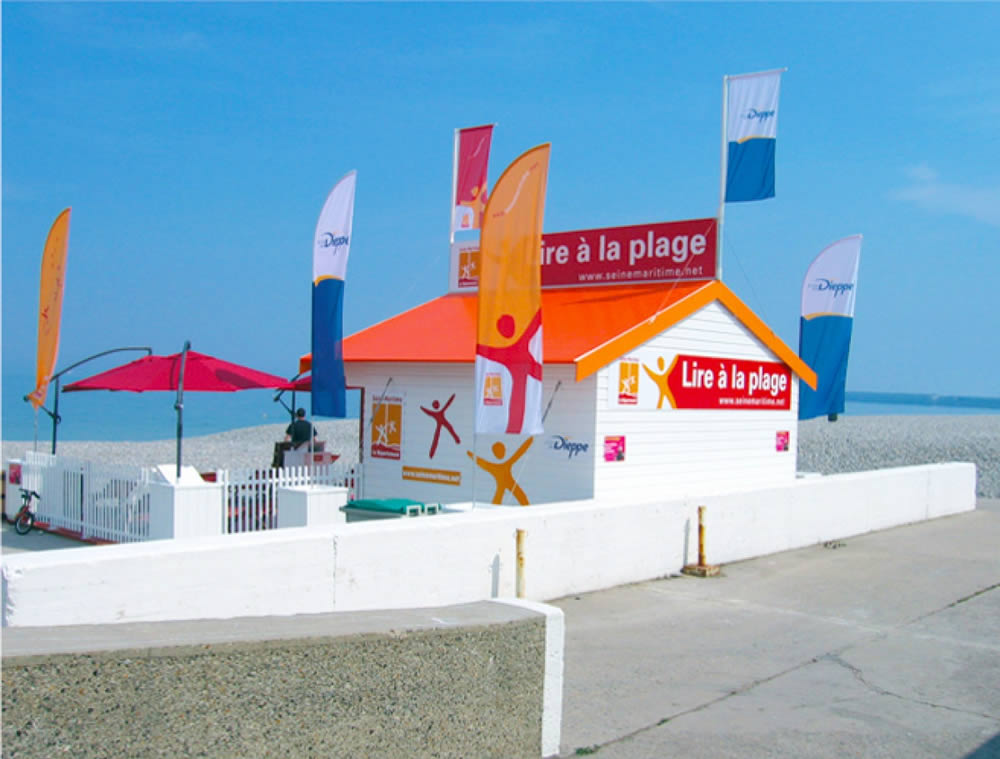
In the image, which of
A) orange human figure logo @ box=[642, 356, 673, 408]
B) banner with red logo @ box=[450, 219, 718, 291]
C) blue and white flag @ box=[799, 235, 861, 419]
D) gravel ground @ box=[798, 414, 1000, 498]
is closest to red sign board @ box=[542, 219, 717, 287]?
banner with red logo @ box=[450, 219, 718, 291]

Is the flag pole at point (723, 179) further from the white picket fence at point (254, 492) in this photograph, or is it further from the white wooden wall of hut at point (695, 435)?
the white picket fence at point (254, 492)

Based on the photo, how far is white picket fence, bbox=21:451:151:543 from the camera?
13234mm

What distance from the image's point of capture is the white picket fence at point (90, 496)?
43.4 ft

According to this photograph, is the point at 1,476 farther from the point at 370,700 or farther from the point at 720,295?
the point at 370,700

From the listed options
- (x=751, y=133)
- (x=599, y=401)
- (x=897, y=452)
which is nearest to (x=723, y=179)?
(x=751, y=133)

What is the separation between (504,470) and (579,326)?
249 centimetres

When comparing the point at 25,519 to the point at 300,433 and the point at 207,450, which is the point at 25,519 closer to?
the point at 300,433

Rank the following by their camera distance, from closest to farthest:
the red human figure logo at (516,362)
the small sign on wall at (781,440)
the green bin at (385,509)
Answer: the red human figure logo at (516,362) → the green bin at (385,509) → the small sign on wall at (781,440)

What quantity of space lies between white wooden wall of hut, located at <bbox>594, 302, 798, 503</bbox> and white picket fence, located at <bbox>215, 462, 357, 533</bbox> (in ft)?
12.8

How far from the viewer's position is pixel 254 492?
1379 cm

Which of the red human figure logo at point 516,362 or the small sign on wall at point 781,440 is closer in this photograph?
the red human figure logo at point 516,362

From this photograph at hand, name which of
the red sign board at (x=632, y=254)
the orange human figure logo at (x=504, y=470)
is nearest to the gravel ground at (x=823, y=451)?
the red sign board at (x=632, y=254)

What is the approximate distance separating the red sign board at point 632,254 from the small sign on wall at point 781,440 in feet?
11.3

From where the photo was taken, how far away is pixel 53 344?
14.4 meters
